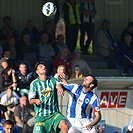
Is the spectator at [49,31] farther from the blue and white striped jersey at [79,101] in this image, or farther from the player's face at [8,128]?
the blue and white striped jersey at [79,101]

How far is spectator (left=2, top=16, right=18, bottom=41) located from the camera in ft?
62.3

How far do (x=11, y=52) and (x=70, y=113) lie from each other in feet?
17.8

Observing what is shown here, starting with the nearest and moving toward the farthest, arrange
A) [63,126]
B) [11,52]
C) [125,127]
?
[63,126] → [125,127] → [11,52]

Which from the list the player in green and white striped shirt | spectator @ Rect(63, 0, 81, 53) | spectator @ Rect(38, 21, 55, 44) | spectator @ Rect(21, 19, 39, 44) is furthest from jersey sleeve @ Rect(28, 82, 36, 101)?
spectator @ Rect(63, 0, 81, 53)

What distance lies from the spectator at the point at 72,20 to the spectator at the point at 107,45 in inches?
34.4

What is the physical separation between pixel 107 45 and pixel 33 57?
262 cm

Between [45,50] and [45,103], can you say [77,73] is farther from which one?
[45,103]

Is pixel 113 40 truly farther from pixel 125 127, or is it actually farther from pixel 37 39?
pixel 125 127

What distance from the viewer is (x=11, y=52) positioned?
60.1 feet

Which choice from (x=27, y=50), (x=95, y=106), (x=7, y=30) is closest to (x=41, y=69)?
(x=95, y=106)

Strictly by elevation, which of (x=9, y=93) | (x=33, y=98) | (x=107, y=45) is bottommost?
(x=9, y=93)

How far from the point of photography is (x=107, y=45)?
20375mm

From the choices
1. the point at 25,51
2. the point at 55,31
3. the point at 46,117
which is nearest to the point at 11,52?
the point at 25,51

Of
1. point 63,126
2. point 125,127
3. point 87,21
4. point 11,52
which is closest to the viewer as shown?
point 63,126
